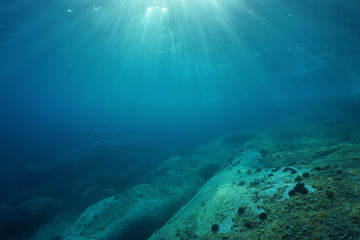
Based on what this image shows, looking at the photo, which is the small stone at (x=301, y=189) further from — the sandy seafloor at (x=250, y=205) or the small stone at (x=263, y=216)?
the small stone at (x=263, y=216)

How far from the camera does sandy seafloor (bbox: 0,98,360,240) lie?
4.64m

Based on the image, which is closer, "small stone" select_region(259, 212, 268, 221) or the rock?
"small stone" select_region(259, 212, 268, 221)

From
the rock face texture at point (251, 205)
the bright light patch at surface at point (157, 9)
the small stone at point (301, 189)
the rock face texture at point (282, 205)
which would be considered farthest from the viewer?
the bright light patch at surface at point (157, 9)

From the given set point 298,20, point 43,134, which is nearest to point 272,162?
point 298,20

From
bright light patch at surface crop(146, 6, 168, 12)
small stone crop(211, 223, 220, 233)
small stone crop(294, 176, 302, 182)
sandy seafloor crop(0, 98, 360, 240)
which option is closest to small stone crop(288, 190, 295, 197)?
sandy seafloor crop(0, 98, 360, 240)

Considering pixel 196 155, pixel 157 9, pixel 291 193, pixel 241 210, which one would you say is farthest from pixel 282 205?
pixel 157 9

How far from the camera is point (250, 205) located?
6754mm

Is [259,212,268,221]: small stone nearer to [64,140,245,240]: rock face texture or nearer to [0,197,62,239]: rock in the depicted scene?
[64,140,245,240]: rock face texture

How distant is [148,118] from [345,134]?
7168 centimetres

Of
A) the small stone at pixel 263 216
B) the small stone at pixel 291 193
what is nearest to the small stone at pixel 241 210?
the small stone at pixel 263 216

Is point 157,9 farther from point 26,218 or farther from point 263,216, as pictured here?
point 26,218

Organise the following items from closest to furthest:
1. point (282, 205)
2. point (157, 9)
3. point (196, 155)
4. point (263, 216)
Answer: point (263, 216)
point (282, 205)
point (157, 9)
point (196, 155)

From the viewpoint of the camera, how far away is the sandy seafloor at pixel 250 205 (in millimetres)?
4645

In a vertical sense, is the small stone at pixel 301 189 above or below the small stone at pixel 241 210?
above
